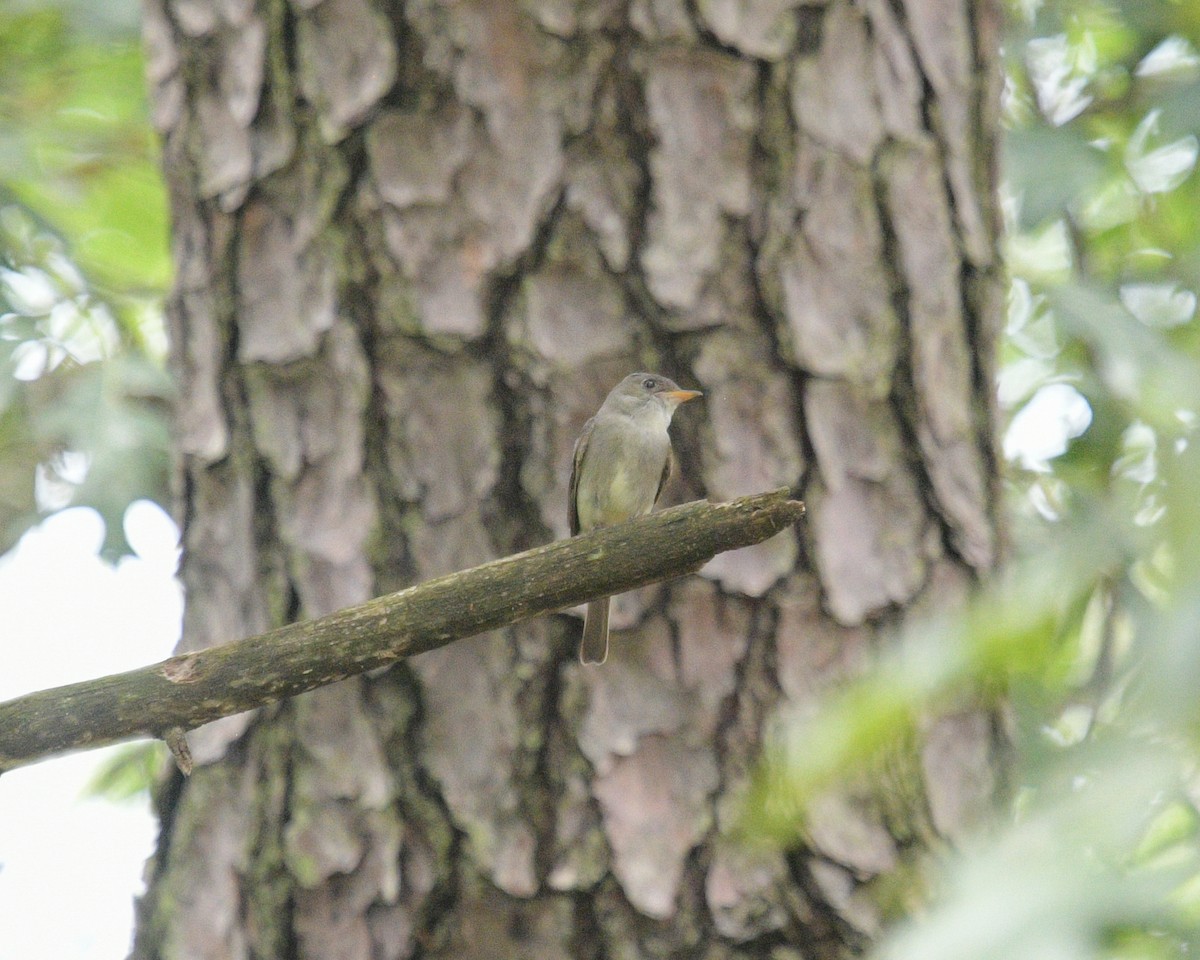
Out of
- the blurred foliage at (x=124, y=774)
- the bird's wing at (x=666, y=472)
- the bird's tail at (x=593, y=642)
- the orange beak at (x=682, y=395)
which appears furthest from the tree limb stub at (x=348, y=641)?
the blurred foliage at (x=124, y=774)

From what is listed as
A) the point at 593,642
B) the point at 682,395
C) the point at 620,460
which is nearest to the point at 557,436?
the point at 682,395

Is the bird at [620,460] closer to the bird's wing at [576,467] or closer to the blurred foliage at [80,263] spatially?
the bird's wing at [576,467]

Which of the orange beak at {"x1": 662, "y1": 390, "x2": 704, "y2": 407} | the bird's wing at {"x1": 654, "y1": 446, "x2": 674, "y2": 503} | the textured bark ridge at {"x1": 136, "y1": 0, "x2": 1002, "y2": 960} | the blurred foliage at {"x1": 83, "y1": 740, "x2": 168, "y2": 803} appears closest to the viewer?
the textured bark ridge at {"x1": 136, "y1": 0, "x2": 1002, "y2": 960}

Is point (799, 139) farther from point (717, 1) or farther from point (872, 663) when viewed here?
point (872, 663)

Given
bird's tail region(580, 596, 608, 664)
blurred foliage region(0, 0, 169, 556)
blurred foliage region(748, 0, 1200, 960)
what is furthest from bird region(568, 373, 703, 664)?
blurred foliage region(0, 0, 169, 556)

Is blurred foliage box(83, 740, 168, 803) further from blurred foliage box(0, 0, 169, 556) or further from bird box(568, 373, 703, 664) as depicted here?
bird box(568, 373, 703, 664)

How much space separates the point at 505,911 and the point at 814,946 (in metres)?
0.60

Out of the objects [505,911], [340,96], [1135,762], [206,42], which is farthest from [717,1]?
[1135,762]

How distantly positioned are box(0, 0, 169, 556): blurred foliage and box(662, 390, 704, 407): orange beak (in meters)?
1.66

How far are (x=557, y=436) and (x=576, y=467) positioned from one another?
12 cm

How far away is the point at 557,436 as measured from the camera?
110 inches

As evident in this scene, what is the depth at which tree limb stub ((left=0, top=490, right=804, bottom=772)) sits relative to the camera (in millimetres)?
1796

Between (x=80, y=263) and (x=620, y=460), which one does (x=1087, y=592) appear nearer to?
(x=620, y=460)

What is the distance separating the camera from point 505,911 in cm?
264
